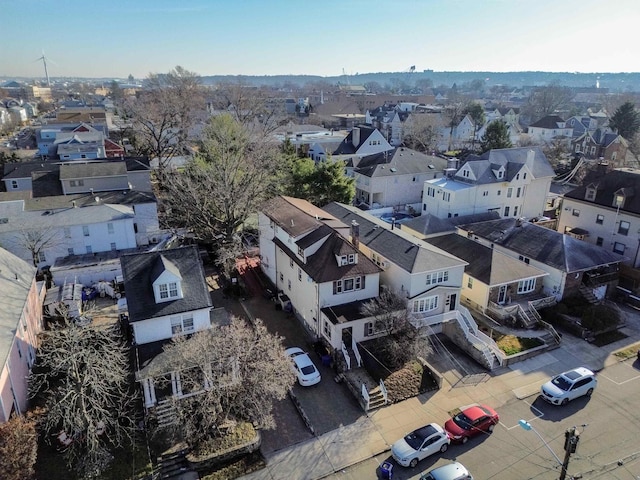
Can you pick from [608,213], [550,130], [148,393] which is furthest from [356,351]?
[550,130]

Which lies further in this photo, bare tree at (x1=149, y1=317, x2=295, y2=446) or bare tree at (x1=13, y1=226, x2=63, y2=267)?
bare tree at (x1=13, y1=226, x2=63, y2=267)

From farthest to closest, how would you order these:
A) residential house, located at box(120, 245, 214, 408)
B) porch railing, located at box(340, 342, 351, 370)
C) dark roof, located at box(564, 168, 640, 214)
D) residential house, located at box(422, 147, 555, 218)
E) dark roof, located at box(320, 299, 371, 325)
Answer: residential house, located at box(422, 147, 555, 218) < dark roof, located at box(564, 168, 640, 214) < dark roof, located at box(320, 299, 371, 325) < porch railing, located at box(340, 342, 351, 370) < residential house, located at box(120, 245, 214, 408)

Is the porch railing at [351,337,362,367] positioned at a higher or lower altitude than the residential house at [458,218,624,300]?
lower

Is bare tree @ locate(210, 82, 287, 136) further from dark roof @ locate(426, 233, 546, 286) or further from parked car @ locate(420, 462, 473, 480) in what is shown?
parked car @ locate(420, 462, 473, 480)

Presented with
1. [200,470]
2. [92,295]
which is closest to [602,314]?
[200,470]

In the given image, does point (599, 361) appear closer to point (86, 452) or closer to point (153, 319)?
→ point (153, 319)

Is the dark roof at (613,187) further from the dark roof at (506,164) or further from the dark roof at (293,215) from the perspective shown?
the dark roof at (293,215)

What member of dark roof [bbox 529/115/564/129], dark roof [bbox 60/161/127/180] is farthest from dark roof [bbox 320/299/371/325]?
dark roof [bbox 529/115/564/129]
